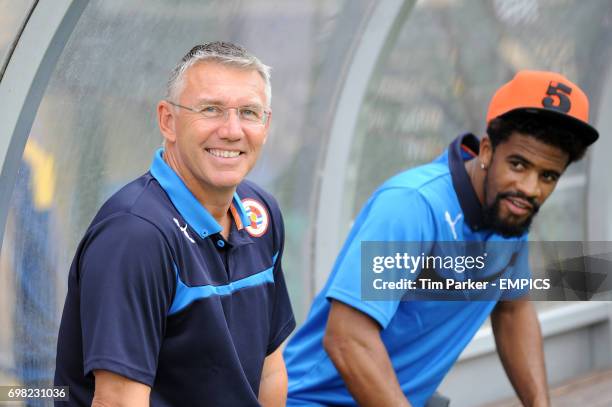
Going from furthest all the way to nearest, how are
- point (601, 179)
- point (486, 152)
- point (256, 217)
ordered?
1. point (601, 179)
2. point (486, 152)
3. point (256, 217)

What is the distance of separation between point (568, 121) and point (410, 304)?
80 centimetres

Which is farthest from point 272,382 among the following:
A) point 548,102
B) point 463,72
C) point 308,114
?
point 463,72

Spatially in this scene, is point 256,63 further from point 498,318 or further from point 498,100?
point 498,318

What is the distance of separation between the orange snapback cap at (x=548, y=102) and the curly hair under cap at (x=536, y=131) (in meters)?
0.02

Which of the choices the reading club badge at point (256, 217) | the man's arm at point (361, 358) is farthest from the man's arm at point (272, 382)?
the reading club badge at point (256, 217)

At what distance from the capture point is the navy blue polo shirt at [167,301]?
213 cm

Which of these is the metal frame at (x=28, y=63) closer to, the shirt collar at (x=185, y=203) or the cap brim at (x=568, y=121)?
the shirt collar at (x=185, y=203)

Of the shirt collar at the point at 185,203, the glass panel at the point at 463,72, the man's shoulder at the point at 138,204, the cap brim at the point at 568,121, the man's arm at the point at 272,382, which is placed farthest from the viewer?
the glass panel at the point at 463,72

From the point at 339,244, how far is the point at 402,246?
1.42 meters

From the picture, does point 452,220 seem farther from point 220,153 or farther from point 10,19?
point 10,19

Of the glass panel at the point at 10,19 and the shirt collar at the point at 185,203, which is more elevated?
the glass panel at the point at 10,19

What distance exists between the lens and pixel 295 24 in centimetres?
412

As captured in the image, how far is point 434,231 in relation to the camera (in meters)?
3.12

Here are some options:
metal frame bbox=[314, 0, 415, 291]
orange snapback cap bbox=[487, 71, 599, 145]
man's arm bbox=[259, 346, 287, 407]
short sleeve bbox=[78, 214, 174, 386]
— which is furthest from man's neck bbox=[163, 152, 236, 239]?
metal frame bbox=[314, 0, 415, 291]
